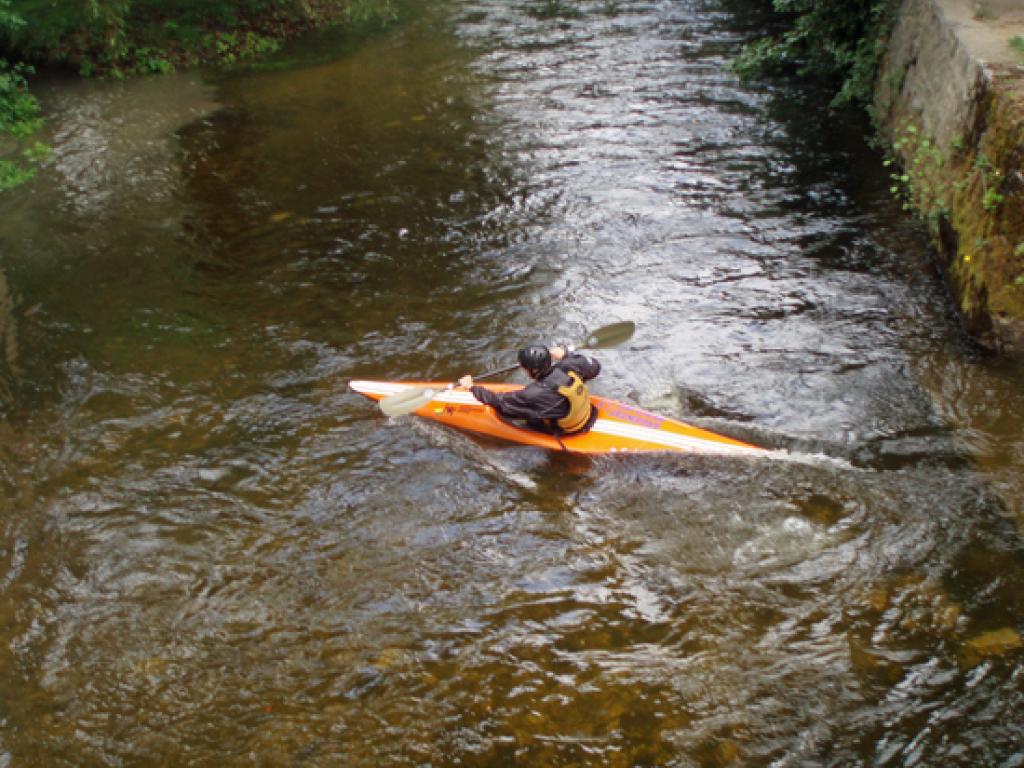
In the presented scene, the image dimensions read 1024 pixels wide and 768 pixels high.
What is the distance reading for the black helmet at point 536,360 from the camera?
20.5ft

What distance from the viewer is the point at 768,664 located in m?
4.59

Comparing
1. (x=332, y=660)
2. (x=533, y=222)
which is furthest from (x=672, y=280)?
(x=332, y=660)

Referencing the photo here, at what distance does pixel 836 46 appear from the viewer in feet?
37.8

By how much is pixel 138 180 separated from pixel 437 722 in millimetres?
8898

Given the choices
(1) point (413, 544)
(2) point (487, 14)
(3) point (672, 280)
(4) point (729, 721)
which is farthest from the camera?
(2) point (487, 14)

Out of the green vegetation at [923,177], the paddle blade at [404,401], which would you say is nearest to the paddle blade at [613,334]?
the paddle blade at [404,401]

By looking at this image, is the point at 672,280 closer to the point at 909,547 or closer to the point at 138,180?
the point at 909,547

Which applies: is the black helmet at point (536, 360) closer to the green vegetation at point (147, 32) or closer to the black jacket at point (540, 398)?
the black jacket at point (540, 398)

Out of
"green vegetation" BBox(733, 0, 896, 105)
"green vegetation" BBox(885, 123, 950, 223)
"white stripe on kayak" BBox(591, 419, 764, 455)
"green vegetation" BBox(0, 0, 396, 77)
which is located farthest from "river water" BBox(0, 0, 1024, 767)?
"green vegetation" BBox(0, 0, 396, 77)

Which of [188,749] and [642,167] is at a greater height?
[642,167]

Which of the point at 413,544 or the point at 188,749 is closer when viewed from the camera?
the point at 188,749

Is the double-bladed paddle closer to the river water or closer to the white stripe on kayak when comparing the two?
the river water

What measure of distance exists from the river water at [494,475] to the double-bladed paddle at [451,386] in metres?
0.38

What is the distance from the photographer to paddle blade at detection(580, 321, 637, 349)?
22.6 ft
